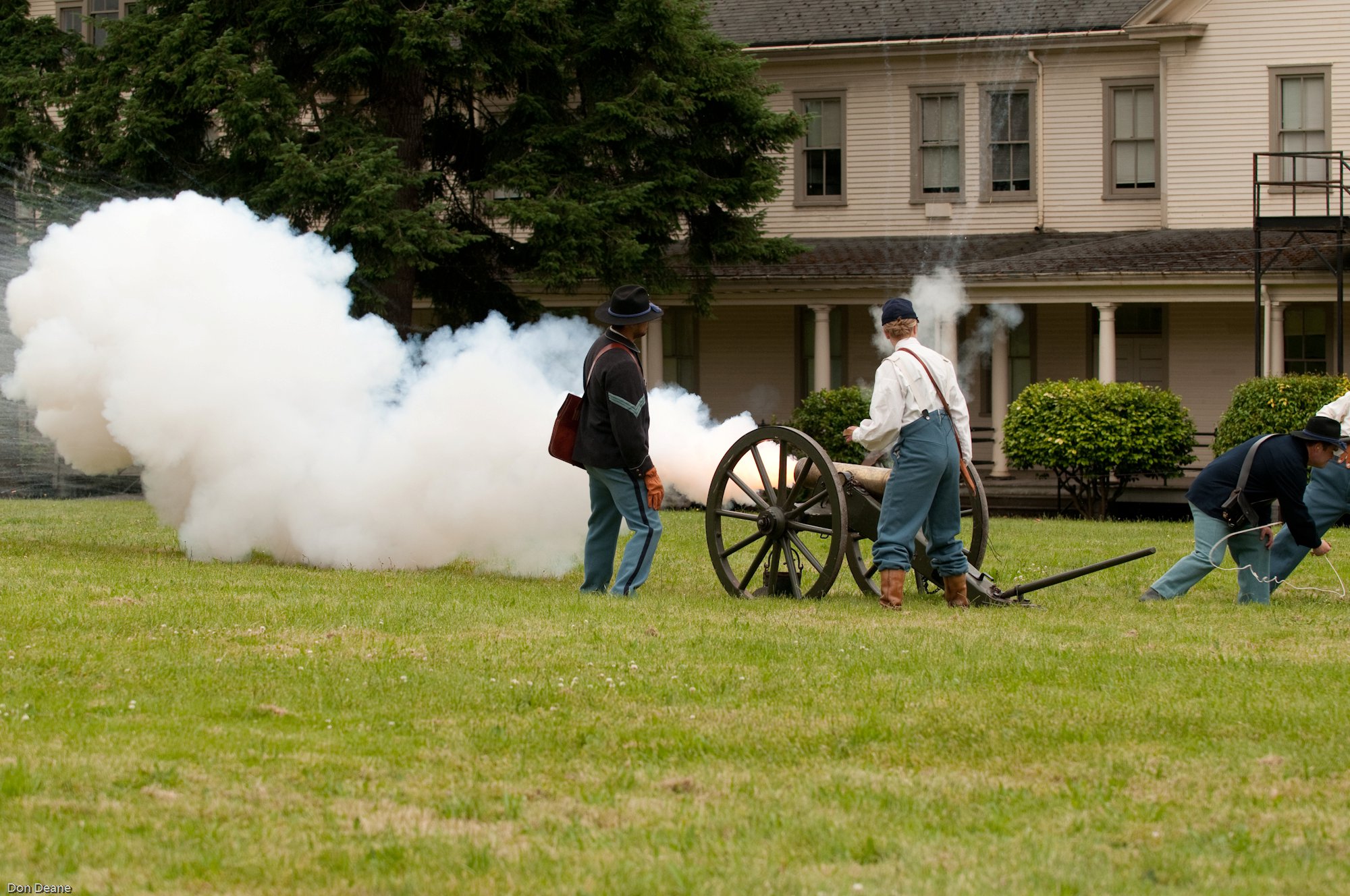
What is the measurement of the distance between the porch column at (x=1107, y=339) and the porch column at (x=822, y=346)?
3.87m

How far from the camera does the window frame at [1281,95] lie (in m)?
23.1

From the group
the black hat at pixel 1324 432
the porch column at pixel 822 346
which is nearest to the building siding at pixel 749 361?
the porch column at pixel 822 346

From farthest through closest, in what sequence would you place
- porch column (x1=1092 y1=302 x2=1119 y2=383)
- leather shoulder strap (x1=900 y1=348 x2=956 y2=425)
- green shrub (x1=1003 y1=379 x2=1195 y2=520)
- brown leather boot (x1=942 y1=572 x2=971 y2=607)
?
1. porch column (x1=1092 y1=302 x2=1119 y2=383)
2. green shrub (x1=1003 y1=379 x2=1195 y2=520)
3. brown leather boot (x1=942 y1=572 x2=971 y2=607)
4. leather shoulder strap (x1=900 y1=348 x2=956 y2=425)

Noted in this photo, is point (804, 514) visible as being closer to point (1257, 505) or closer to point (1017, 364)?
point (1257, 505)

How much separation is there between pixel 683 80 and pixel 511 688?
14.4m

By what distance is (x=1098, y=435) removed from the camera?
20.2 meters

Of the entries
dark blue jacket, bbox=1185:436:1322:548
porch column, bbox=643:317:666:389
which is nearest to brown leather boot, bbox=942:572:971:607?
dark blue jacket, bbox=1185:436:1322:548

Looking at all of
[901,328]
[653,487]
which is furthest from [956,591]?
[653,487]

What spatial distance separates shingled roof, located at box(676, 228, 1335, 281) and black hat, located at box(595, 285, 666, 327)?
12817 millimetres

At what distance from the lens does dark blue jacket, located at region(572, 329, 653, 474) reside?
363 inches

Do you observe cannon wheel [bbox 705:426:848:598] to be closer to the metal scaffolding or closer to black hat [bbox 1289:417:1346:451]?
black hat [bbox 1289:417:1346:451]

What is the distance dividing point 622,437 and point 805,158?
17150 mm

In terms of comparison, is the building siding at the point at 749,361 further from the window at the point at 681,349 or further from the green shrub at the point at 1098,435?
the green shrub at the point at 1098,435

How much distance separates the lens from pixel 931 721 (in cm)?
580
